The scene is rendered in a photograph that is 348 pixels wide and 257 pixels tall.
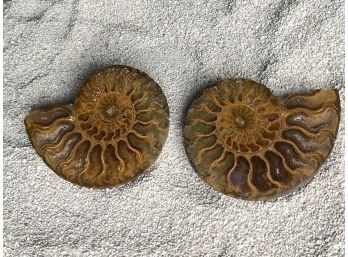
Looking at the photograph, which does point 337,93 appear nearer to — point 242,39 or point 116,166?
point 242,39

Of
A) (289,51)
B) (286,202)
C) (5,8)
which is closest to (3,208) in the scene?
(5,8)

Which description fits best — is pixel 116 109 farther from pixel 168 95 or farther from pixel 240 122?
pixel 240 122

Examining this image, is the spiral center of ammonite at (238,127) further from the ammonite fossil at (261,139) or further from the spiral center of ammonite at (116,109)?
the spiral center of ammonite at (116,109)

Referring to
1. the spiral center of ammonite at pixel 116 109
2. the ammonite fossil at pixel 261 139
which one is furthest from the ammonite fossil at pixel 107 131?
the ammonite fossil at pixel 261 139

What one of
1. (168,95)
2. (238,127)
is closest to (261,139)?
(238,127)

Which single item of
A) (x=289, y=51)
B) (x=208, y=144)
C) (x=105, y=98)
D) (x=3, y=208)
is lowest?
(x=3, y=208)

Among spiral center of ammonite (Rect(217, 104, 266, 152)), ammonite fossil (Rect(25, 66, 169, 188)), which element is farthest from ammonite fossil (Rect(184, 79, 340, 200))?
ammonite fossil (Rect(25, 66, 169, 188))

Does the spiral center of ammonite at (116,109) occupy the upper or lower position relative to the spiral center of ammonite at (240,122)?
upper
